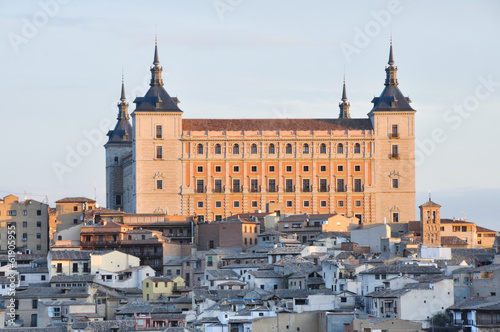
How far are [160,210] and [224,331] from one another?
1690 inches

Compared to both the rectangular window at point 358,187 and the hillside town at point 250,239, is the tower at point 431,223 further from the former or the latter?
the rectangular window at point 358,187

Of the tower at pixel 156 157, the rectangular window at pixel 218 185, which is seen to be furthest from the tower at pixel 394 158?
the tower at pixel 156 157

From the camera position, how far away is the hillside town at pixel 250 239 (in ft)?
273

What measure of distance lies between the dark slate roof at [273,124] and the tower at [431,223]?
20.0 metres

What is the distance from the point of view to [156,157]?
125188mm

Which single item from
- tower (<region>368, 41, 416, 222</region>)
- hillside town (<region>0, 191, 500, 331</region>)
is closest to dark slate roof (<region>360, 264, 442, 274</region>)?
hillside town (<region>0, 191, 500, 331</region>)

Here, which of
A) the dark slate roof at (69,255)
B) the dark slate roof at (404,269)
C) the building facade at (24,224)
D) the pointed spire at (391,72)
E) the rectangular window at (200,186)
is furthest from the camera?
the pointed spire at (391,72)

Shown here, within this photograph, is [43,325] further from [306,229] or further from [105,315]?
[306,229]

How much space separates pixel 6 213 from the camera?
119 metres

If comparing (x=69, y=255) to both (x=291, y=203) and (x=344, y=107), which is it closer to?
(x=291, y=203)

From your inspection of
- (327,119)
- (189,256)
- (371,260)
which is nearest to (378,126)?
(327,119)

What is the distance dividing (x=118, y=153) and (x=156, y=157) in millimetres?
18119

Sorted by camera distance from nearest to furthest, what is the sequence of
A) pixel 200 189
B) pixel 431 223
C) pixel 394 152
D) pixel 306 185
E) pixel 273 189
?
pixel 431 223
pixel 200 189
pixel 273 189
pixel 306 185
pixel 394 152

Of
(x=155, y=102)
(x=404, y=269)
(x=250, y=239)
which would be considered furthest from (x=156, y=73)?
(x=404, y=269)
